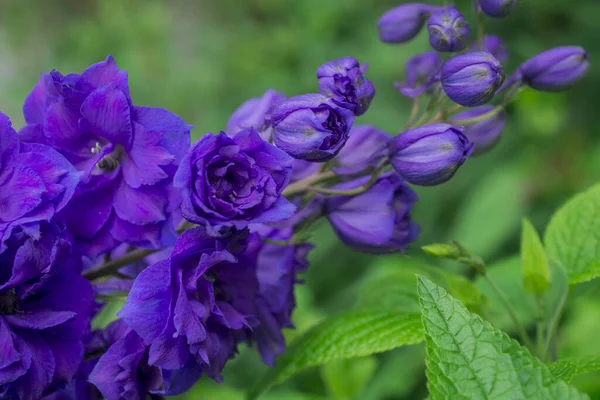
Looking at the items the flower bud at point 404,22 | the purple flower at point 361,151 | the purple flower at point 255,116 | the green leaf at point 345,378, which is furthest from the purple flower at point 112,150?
the green leaf at point 345,378

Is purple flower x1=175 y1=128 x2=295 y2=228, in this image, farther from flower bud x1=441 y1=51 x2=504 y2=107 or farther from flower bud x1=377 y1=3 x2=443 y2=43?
flower bud x1=377 y1=3 x2=443 y2=43

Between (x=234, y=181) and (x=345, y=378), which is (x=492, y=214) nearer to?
(x=345, y=378)

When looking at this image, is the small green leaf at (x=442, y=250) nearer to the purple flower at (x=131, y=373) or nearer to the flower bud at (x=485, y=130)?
the flower bud at (x=485, y=130)

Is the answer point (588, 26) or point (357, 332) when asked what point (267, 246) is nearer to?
point (357, 332)

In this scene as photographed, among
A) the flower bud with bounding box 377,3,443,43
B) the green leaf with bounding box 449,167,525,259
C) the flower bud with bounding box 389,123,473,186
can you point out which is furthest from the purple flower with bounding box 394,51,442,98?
the green leaf with bounding box 449,167,525,259

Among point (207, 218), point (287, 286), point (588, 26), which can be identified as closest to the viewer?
point (207, 218)

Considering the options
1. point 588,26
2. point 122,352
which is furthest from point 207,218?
point 588,26

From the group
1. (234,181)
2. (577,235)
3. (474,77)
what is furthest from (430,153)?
(577,235)
